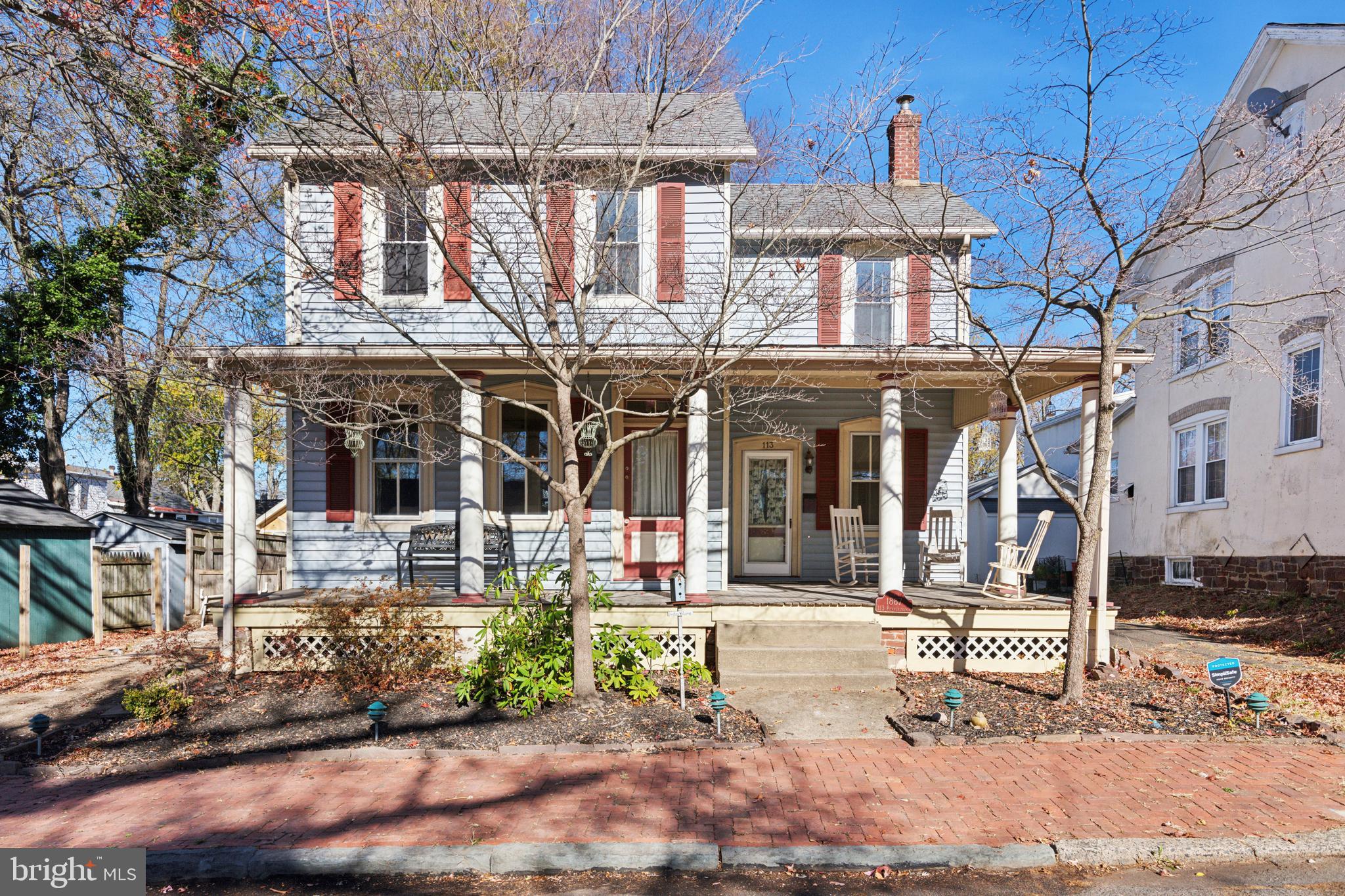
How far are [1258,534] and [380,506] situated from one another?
13.7m

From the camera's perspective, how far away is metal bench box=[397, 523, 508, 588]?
9.68m

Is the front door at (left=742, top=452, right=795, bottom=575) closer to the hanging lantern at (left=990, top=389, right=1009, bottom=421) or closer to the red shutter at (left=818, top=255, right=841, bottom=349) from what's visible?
the red shutter at (left=818, top=255, right=841, bottom=349)

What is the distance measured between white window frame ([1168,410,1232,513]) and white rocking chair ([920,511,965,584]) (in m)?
6.18

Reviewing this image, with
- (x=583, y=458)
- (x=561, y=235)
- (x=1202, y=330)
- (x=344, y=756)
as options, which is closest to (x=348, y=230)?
(x=561, y=235)

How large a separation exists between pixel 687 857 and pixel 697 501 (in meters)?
4.90

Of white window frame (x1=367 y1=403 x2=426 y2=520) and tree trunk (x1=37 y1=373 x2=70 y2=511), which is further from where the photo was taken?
tree trunk (x1=37 y1=373 x2=70 y2=511)

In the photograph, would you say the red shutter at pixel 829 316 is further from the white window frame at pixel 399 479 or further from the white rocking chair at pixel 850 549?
the white window frame at pixel 399 479

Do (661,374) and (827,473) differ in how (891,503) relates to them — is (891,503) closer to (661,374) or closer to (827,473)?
(827,473)

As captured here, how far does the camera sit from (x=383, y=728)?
6.84m

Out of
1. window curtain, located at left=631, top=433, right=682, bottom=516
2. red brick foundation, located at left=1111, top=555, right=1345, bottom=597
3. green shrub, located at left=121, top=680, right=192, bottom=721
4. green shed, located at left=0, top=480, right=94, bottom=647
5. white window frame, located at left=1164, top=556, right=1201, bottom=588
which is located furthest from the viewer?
white window frame, located at left=1164, top=556, right=1201, bottom=588

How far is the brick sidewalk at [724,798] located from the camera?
479 cm

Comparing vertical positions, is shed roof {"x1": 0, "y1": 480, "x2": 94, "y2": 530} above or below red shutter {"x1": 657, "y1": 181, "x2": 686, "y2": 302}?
below

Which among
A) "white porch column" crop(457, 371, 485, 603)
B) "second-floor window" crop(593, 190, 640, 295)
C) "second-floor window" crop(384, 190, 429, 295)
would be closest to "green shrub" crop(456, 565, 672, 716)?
"white porch column" crop(457, 371, 485, 603)

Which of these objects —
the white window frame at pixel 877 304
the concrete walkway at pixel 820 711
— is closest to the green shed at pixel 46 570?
the concrete walkway at pixel 820 711
